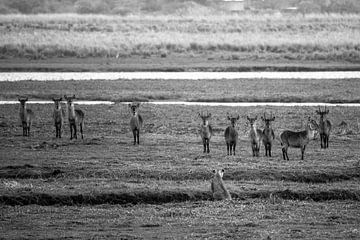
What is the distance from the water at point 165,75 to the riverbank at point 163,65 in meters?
1.61

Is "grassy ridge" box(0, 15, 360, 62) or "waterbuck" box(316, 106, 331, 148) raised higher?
"grassy ridge" box(0, 15, 360, 62)

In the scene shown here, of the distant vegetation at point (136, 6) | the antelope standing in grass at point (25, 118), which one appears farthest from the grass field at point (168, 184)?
the distant vegetation at point (136, 6)

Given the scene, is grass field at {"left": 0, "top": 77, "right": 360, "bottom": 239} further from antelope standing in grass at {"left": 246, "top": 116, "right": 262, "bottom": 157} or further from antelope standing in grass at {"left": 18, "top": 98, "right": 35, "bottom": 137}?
antelope standing in grass at {"left": 18, "top": 98, "right": 35, "bottom": 137}

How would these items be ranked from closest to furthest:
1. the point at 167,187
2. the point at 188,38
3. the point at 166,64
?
the point at 167,187
the point at 166,64
the point at 188,38

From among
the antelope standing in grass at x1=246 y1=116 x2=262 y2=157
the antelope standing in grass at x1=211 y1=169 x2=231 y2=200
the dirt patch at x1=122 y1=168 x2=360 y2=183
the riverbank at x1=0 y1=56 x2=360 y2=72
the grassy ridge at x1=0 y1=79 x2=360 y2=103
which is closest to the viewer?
the antelope standing in grass at x1=211 y1=169 x2=231 y2=200

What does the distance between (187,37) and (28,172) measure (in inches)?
1966

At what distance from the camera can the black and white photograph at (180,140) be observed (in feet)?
53.2

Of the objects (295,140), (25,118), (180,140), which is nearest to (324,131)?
(295,140)

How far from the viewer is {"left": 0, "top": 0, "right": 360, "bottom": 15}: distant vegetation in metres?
131

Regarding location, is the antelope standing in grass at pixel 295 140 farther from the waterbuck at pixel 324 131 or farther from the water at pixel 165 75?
the water at pixel 165 75

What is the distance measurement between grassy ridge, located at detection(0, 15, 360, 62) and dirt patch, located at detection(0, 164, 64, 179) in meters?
→ 36.2

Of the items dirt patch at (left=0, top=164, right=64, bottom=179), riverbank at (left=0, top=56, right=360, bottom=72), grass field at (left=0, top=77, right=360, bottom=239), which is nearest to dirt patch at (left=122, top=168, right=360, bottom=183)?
grass field at (left=0, top=77, right=360, bottom=239)

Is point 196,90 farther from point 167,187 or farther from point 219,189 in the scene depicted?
point 219,189

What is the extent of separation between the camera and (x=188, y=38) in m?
68.6
